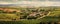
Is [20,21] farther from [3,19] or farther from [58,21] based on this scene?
Result: [58,21]

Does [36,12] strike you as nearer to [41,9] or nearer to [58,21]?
[41,9]

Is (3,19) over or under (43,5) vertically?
under

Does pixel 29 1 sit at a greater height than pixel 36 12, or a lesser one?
greater

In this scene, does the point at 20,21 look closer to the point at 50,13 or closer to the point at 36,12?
the point at 36,12

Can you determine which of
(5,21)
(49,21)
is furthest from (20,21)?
(49,21)

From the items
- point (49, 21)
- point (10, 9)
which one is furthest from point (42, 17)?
point (10, 9)
